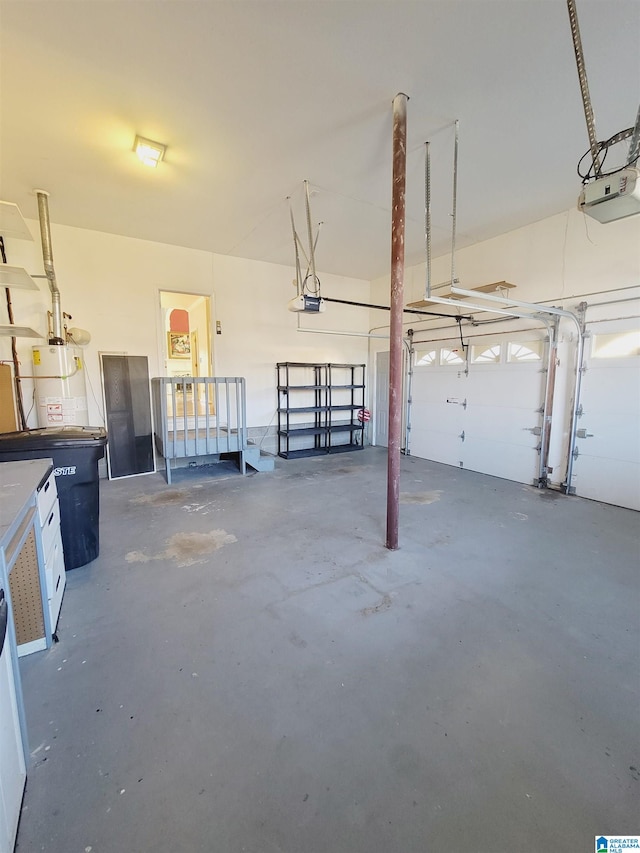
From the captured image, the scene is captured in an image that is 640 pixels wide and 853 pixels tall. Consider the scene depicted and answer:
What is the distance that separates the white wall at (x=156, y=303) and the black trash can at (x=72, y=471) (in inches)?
111

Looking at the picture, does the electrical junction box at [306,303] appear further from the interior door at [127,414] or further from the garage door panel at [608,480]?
the garage door panel at [608,480]

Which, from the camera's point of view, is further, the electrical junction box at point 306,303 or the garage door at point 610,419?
the electrical junction box at point 306,303

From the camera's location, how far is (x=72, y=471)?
2590 mm

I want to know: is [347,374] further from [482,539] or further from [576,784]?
[576,784]

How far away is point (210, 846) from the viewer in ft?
3.56

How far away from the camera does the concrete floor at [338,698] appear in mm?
1160

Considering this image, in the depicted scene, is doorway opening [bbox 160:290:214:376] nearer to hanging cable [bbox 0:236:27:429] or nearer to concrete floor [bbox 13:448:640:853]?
hanging cable [bbox 0:236:27:429]

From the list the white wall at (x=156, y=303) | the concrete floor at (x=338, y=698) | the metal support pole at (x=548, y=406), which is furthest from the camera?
the white wall at (x=156, y=303)

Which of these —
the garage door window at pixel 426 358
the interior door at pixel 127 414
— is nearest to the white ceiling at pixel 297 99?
the interior door at pixel 127 414

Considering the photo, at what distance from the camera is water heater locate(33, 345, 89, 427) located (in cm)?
419

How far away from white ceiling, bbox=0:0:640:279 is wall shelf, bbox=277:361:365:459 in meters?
3.14

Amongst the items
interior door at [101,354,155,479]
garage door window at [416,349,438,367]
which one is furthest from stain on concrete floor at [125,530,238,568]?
garage door window at [416,349,438,367]

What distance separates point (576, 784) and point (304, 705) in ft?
3.47

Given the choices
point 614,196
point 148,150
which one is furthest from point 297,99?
point 614,196
